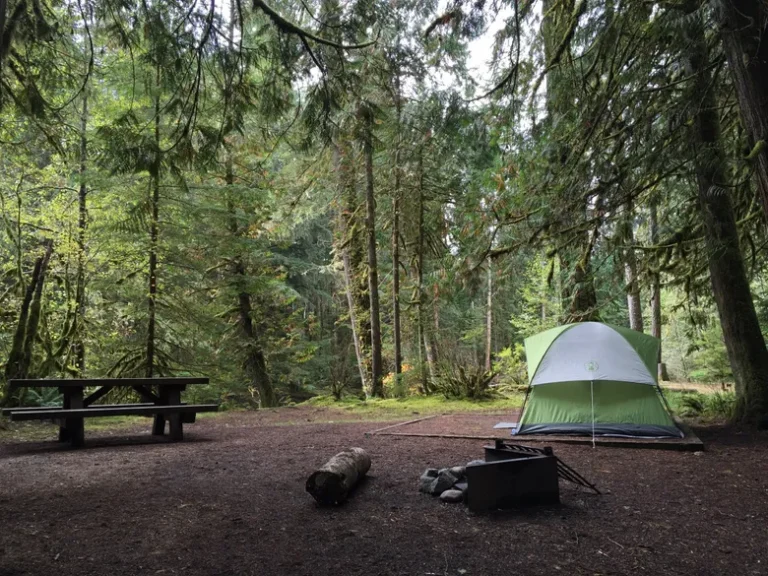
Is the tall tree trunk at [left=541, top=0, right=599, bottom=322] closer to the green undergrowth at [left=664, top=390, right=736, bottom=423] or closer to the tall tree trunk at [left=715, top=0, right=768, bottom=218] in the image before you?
the tall tree trunk at [left=715, top=0, right=768, bottom=218]

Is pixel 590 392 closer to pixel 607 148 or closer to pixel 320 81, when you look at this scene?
pixel 607 148

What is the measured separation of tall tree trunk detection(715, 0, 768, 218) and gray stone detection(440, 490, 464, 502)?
3043 millimetres

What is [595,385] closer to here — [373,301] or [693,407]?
[693,407]

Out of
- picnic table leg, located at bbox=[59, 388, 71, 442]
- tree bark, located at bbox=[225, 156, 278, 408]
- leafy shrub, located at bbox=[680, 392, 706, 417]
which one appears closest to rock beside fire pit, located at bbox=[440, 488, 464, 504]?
picnic table leg, located at bbox=[59, 388, 71, 442]

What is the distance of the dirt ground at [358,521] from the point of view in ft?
8.78

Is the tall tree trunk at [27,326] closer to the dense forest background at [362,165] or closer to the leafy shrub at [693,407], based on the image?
the dense forest background at [362,165]

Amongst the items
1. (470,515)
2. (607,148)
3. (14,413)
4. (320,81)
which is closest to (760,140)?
(607,148)

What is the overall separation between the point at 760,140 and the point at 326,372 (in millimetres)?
17098

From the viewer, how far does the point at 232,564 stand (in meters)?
2.66

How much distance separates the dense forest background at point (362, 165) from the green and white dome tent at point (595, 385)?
3.51 ft

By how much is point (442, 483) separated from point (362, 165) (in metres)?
10.6

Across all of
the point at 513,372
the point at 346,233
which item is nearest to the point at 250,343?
the point at 346,233

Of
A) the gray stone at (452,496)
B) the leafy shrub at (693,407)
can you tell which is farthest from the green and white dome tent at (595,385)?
the gray stone at (452,496)

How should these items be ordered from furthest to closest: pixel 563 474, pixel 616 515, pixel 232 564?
1. pixel 563 474
2. pixel 616 515
3. pixel 232 564
